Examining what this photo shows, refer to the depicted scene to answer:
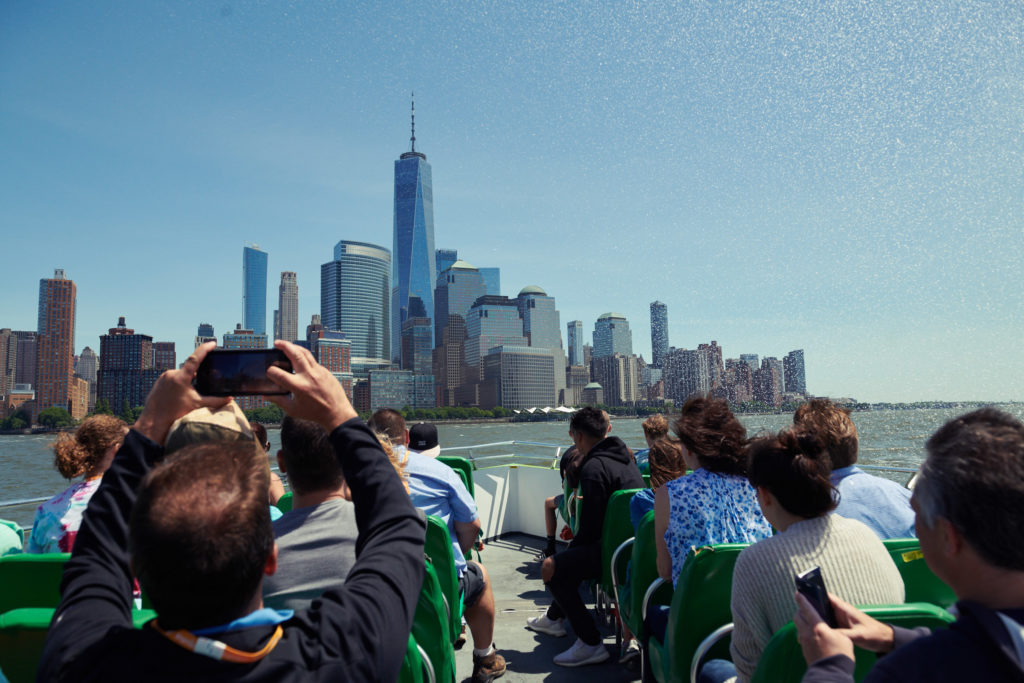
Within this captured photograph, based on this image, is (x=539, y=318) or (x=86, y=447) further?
(x=539, y=318)

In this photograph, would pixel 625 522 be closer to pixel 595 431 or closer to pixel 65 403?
pixel 595 431

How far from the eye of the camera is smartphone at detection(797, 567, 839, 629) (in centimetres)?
110

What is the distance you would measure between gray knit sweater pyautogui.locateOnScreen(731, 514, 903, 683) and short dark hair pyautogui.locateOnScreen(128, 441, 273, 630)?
1243 mm

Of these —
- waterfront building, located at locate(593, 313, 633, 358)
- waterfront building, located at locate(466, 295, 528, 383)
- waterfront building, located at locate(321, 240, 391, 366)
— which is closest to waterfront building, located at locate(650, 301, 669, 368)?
waterfront building, located at locate(593, 313, 633, 358)

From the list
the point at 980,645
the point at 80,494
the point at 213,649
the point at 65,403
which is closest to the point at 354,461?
the point at 213,649

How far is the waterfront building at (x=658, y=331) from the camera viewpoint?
183 m

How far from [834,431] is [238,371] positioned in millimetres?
2428

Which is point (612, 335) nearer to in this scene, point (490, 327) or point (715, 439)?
point (490, 327)

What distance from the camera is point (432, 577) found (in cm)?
188

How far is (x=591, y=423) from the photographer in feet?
12.1

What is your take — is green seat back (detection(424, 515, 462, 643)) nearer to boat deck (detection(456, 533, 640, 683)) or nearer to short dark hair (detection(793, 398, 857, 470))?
boat deck (detection(456, 533, 640, 683))

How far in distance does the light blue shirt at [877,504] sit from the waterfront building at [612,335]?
174629mm

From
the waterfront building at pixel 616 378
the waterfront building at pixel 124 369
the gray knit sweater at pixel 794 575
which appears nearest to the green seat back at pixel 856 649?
the gray knit sweater at pixel 794 575

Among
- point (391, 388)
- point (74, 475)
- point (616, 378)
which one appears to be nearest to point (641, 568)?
point (74, 475)
